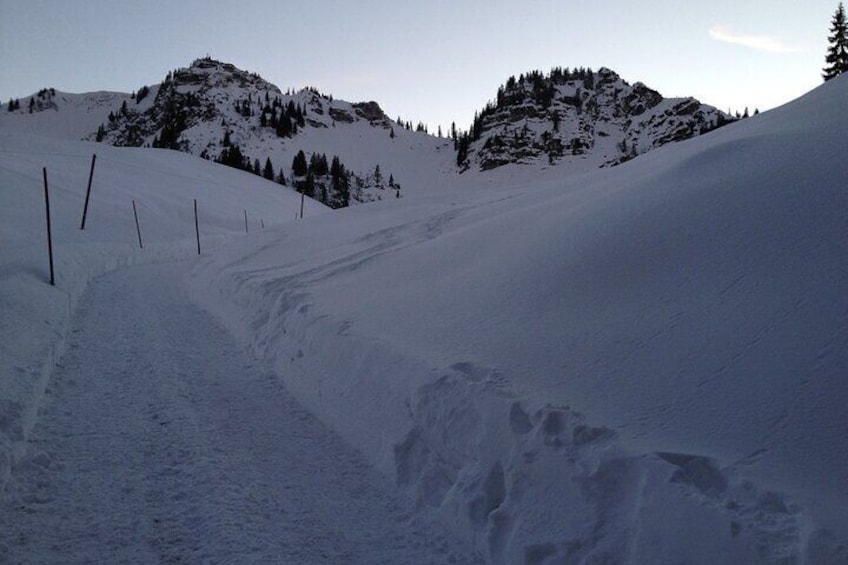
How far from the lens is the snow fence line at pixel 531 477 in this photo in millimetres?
3027

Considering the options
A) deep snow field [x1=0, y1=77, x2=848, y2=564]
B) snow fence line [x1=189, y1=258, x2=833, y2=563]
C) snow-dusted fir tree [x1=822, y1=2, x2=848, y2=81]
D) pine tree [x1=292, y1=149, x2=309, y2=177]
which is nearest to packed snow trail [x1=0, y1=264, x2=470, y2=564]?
deep snow field [x1=0, y1=77, x2=848, y2=564]

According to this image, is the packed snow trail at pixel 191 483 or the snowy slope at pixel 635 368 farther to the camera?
the packed snow trail at pixel 191 483

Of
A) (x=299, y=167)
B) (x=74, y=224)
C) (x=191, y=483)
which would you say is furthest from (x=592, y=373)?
(x=299, y=167)

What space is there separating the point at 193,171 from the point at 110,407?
228 feet

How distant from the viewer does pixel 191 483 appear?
475 cm

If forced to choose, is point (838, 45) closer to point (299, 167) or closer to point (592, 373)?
point (592, 373)

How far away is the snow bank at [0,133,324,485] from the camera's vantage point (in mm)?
7434

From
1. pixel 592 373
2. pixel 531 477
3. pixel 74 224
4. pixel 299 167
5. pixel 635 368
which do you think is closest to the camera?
pixel 531 477

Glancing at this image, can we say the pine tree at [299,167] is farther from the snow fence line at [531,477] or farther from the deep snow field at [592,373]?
the snow fence line at [531,477]

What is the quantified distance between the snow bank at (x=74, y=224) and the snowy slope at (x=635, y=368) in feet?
11.4

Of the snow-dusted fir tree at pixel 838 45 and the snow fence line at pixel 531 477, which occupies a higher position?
the snow-dusted fir tree at pixel 838 45

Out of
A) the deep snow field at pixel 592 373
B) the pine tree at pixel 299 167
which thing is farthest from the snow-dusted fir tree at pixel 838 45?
the pine tree at pixel 299 167

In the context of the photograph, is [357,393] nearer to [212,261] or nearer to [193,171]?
[212,261]

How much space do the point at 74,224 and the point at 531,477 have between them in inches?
1371
